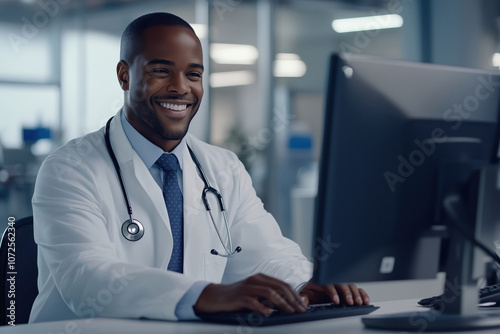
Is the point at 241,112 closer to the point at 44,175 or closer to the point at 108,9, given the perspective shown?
the point at 108,9

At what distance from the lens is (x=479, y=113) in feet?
4.16

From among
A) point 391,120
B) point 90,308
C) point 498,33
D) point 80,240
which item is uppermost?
point 498,33

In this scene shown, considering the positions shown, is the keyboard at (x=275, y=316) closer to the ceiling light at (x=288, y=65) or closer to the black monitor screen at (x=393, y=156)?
the black monitor screen at (x=393, y=156)

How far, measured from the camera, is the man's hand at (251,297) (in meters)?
1.25

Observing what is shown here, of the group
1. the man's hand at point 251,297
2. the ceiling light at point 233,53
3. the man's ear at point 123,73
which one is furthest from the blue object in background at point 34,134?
the man's hand at point 251,297

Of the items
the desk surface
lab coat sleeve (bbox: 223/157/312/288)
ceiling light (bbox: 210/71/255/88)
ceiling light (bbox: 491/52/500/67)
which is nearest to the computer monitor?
the desk surface

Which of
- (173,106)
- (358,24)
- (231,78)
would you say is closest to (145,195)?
(173,106)

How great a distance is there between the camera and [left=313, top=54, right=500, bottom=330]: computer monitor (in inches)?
43.9

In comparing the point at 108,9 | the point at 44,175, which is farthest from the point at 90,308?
the point at 108,9

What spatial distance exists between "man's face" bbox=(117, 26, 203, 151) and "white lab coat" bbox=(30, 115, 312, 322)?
0.08 m

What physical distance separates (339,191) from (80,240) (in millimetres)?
624

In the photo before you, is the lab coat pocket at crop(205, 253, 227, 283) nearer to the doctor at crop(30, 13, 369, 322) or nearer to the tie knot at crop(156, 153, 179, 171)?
the doctor at crop(30, 13, 369, 322)

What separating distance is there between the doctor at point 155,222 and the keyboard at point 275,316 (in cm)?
2

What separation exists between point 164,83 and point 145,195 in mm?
317
